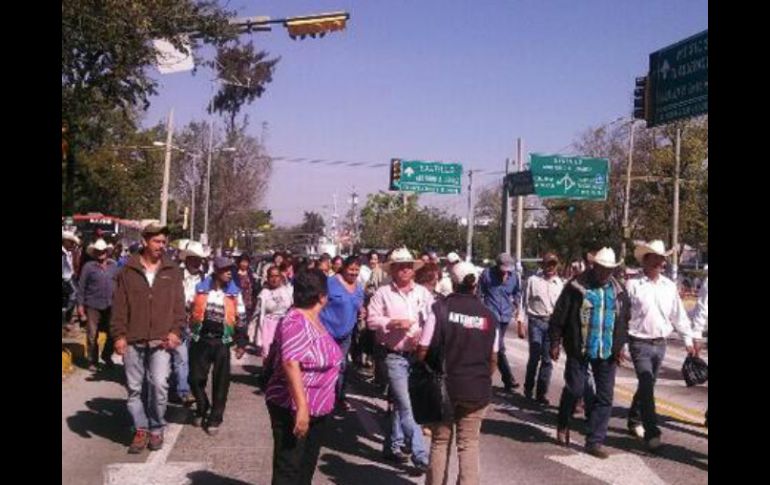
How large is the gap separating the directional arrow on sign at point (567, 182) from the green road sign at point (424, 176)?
7.54 m

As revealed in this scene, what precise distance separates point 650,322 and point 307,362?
14.2 feet

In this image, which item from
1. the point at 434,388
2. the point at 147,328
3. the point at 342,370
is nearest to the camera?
the point at 434,388

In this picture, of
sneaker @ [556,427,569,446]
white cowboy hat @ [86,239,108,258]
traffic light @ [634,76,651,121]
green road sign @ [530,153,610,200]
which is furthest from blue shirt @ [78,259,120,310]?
green road sign @ [530,153,610,200]

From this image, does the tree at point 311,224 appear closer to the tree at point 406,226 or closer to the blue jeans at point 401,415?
the tree at point 406,226

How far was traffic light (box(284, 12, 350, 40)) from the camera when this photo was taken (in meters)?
11.3

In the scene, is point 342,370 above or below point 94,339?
above

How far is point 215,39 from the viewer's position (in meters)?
13.0

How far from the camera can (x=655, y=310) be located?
26.3ft

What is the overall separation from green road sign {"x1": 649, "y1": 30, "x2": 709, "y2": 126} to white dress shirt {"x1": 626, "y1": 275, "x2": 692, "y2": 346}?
7.43 meters

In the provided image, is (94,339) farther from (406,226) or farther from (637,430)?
(406,226)

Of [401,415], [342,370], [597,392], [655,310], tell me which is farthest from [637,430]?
[342,370]
